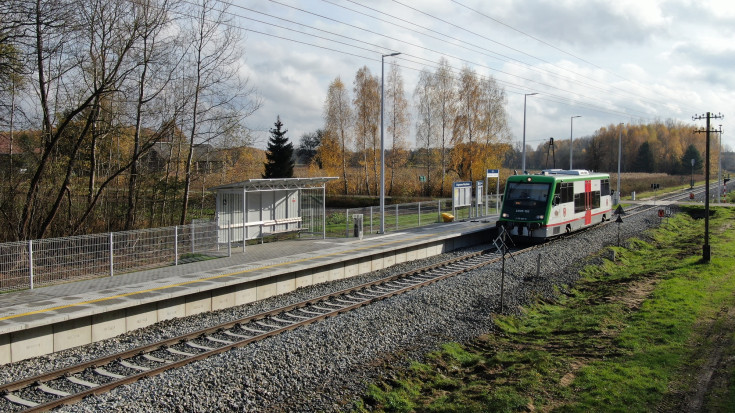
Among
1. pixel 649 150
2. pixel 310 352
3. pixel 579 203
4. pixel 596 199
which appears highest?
pixel 649 150

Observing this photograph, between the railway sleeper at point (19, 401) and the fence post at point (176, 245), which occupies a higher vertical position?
the fence post at point (176, 245)

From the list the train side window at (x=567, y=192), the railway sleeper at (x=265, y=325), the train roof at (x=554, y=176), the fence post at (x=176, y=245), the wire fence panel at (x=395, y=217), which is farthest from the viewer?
the wire fence panel at (x=395, y=217)

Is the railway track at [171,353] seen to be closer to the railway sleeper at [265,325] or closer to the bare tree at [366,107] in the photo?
the railway sleeper at [265,325]

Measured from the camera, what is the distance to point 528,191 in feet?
75.6

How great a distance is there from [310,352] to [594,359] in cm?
519

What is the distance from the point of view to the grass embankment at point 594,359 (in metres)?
7.78

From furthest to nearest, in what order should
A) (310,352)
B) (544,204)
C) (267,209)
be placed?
(544,204) → (267,209) → (310,352)

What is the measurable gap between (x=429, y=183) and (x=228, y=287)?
138ft

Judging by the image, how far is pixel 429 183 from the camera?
5409cm

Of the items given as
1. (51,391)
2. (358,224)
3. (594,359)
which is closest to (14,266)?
(51,391)

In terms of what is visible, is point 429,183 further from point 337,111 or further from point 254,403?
point 254,403

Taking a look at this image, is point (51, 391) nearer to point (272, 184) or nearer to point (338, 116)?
point (272, 184)

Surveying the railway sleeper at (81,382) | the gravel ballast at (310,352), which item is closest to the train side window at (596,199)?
the gravel ballast at (310,352)

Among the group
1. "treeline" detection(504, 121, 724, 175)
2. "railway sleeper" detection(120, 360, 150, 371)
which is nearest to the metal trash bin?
"railway sleeper" detection(120, 360, 150, 371)
